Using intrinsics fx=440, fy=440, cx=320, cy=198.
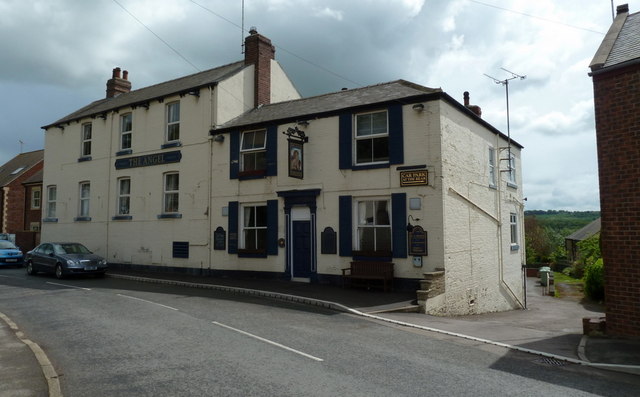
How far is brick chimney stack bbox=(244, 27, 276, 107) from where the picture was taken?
20.3m

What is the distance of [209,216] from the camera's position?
17.9 m

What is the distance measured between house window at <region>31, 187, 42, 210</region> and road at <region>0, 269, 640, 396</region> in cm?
2723

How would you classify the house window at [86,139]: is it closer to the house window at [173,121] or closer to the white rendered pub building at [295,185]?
the white rendered pub building at [295,185]

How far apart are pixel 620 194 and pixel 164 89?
803 inches

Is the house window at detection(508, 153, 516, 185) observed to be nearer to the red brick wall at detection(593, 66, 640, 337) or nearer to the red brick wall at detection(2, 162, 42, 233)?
the red brick wall at detection(593, 66, 640, 337)

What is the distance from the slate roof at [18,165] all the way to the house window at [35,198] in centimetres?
364

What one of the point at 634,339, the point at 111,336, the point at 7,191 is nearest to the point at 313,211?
the point at 111,336

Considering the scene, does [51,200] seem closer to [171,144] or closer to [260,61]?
[171,144]

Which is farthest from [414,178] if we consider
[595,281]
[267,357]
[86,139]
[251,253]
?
[86,139]

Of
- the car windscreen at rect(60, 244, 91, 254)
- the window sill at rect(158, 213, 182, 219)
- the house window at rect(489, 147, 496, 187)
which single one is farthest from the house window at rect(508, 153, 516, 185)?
→ the car windscreen at rect(60, 244, 91, 254)

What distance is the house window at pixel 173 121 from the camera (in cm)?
1964

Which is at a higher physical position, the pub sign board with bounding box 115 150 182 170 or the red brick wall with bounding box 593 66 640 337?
the pub sign board with bounding box 115 150 182 170

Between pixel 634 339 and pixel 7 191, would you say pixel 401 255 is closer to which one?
pixel 634 339

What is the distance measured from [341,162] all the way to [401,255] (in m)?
3.72
